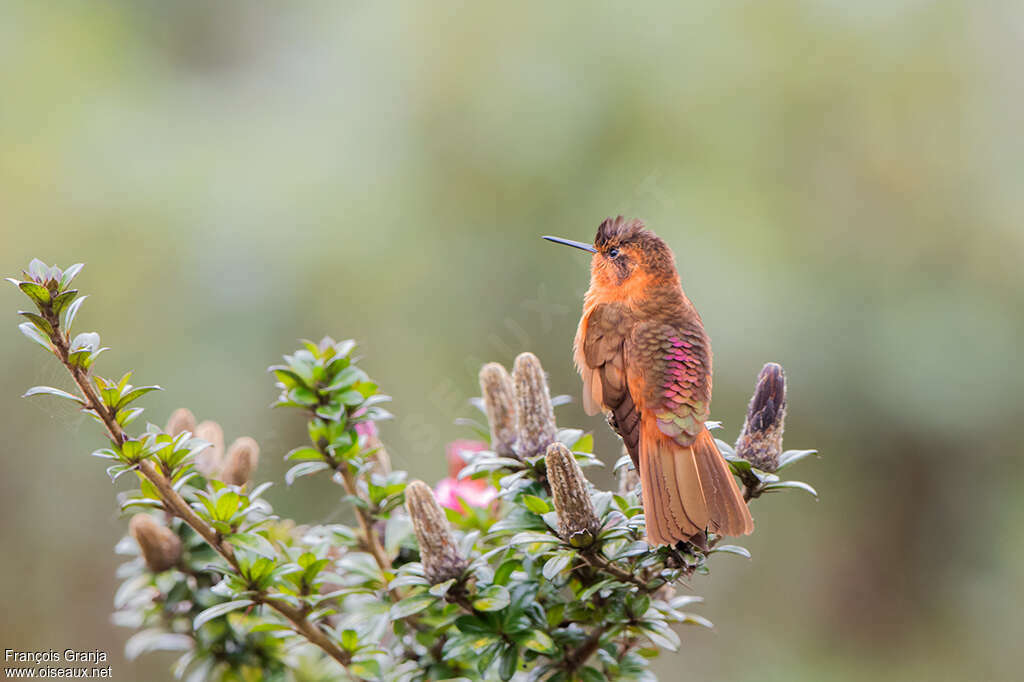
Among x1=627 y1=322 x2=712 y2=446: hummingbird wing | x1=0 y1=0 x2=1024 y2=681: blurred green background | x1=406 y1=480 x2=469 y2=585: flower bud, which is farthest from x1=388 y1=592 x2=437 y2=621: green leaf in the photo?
x1=0 y1=0 x2=1024 y2=681: blurred green background

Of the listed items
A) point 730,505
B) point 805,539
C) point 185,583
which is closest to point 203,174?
point 185,583

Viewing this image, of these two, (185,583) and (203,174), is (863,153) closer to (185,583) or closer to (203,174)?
(203,174)

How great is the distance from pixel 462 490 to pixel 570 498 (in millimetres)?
371

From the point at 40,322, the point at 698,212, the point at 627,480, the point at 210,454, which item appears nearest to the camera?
the point at 40,322

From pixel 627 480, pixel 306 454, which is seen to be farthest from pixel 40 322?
pixel 627 480

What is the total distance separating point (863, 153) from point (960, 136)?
0.81 ft

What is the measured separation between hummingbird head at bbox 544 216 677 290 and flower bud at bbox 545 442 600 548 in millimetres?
155

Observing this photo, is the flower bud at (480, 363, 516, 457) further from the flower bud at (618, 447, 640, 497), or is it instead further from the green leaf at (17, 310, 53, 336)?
the green leaf at (17, 310, 53, 336)

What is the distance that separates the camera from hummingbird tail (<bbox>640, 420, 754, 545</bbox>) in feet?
1.95

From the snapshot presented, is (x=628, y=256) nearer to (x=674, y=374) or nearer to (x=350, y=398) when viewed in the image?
(x=674, y=374)

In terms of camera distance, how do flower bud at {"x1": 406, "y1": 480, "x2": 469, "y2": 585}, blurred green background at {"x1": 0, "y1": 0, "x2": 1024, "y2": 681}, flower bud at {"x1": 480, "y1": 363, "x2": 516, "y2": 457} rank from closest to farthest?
flower bud at {"x1": 406, "y1": 480, "x2": 469, "y2": 585}
flower bud at {"x1": 480, "y1": 363, "x2": 516, "y2": 457}
blurred green background at {"x1": 0, "y1": 0, "x2": 1024, "y2": 681}

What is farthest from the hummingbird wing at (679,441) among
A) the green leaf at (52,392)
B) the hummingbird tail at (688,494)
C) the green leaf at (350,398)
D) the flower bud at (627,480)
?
the green leaf at (52,392)

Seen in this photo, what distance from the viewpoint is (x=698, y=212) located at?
1870mm

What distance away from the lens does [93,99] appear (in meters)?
2.12
